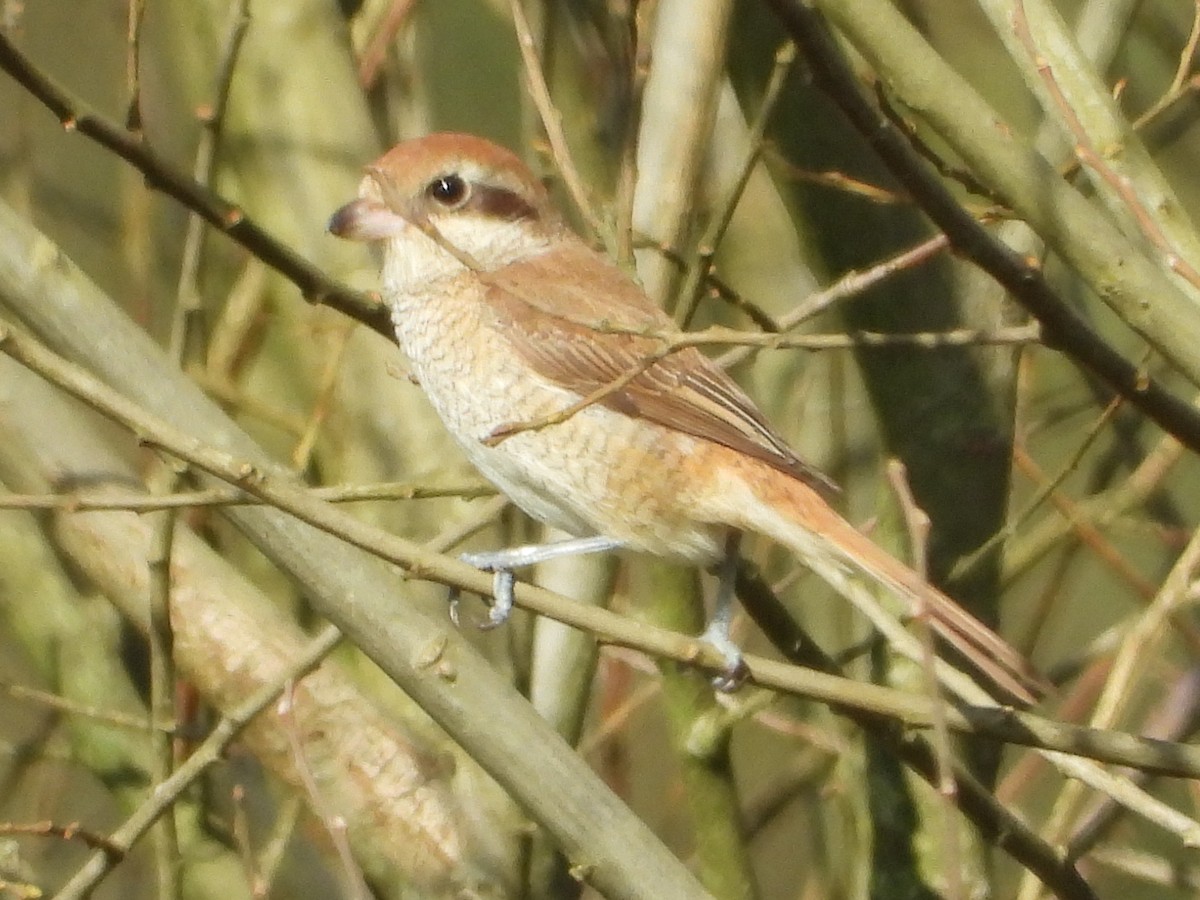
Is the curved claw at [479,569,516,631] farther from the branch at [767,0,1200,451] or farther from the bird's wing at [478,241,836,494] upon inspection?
the branch at [767,0,1200,451]

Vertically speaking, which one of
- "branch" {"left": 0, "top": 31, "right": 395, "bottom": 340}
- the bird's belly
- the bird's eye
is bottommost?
the bird's belly

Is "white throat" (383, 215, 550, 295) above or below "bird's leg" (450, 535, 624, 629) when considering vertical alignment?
above

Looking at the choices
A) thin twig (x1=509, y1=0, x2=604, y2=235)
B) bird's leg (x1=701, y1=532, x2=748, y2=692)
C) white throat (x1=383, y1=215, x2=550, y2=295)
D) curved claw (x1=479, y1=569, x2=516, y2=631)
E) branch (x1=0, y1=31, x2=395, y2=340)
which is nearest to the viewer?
branch (x1=0, y1=31, x2=395, y2=340)

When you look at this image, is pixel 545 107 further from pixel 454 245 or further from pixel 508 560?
pixel 508 560

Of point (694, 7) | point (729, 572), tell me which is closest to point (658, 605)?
point (729, 572)

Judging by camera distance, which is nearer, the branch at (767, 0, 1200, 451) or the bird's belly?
the branch at (767, 0, 1200, 451)

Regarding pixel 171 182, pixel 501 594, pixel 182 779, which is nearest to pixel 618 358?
pixel 501 594

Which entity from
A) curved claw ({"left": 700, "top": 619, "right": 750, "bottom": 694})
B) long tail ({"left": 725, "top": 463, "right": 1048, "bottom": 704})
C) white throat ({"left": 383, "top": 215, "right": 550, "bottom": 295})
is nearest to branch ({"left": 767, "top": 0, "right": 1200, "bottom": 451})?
long tail ({"left": 725, "top": 463, "right": 1048, "bottom": 704})
